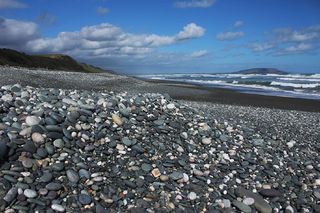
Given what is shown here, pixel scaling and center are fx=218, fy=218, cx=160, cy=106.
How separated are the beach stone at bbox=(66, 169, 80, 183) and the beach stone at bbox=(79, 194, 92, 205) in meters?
0.29

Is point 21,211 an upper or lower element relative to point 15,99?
lower

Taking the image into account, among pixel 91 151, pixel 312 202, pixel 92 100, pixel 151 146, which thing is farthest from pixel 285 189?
pixel 92 100

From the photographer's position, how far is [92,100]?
17.3 feet

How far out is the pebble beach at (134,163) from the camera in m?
2.94

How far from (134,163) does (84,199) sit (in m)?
1.06

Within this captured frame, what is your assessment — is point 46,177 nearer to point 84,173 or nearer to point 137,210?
point 84,173

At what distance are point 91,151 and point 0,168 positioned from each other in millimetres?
1287

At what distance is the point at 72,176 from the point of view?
10.3 ft

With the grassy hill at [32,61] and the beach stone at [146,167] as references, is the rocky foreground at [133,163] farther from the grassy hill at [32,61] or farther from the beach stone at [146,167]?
the grassy hill at [32,61]

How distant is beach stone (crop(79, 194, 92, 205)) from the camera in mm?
2822

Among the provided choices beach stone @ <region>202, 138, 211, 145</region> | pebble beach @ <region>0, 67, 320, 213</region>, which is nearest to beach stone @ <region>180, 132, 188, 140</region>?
pebble beach @ <region>0, 67, 320, 213</region>

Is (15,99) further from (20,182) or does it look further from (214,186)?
(214,186)

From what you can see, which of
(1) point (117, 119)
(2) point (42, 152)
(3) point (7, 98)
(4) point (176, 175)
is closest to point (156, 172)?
(4) point (176, 175)

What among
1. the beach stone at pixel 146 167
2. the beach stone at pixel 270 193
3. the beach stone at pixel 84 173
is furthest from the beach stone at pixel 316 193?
the beach stone at pixel 84 173
